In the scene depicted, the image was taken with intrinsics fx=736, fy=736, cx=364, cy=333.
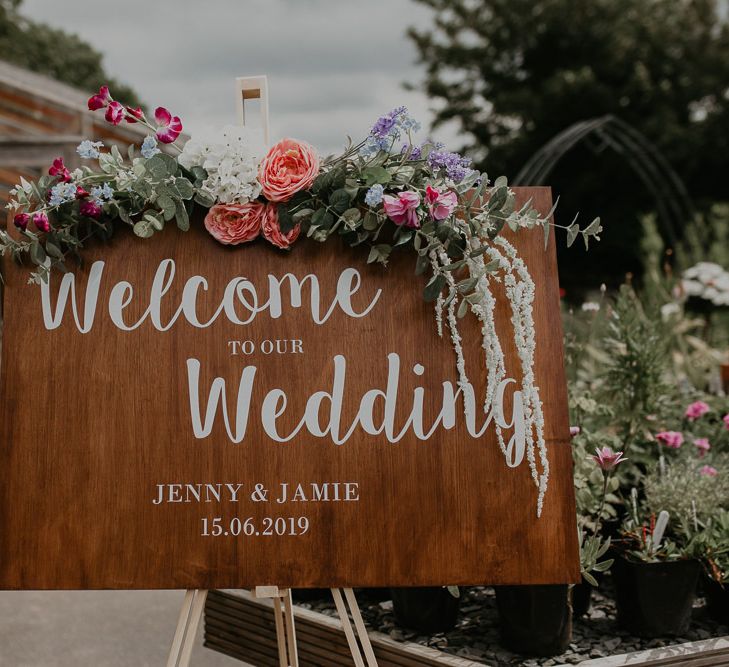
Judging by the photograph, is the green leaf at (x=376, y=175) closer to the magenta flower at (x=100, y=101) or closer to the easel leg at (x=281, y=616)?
the magenta flower at (x=100, y=101)

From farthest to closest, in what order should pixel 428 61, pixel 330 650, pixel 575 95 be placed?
pixel 428 61, pixel 575 95, pixel 330 650

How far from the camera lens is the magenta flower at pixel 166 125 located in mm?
1502

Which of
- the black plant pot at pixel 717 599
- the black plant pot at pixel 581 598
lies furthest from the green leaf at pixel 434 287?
the black plant pot at pixel 717 599

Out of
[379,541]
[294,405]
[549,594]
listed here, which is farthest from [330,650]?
[294,405]

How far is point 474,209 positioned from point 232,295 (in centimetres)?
53

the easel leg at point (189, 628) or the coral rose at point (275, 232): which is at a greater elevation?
the coral rose at point (275, 232)

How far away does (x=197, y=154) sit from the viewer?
1.53 m

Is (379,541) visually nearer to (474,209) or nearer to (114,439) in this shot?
(114,439)

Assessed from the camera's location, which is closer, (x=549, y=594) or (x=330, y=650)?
(x=549, y=594)

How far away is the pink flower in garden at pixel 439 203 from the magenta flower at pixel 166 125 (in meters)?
0.53

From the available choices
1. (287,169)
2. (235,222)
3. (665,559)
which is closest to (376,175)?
(287,169)

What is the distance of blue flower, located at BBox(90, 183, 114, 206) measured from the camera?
1502mm

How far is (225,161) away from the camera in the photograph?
1519mm

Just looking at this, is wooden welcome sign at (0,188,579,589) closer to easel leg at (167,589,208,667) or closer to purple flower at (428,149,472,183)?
easel leg at (167,589,208,667)
